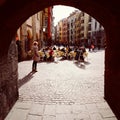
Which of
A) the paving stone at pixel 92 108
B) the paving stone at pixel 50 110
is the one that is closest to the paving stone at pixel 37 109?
the paving stone at pixel 50 110

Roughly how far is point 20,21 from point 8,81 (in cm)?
181

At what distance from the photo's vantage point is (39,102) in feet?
22.6

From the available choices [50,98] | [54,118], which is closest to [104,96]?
[50,98]

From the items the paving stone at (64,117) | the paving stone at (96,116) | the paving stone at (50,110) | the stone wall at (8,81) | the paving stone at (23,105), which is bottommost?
the paving stone at (64,117)

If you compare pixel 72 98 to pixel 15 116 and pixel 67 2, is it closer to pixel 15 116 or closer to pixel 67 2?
pixel 15 116

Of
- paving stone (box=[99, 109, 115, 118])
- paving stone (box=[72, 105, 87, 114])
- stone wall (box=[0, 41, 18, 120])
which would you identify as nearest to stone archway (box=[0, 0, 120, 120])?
stone wall (box=[0, 41, 18, 120])

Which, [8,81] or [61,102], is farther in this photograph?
[61,102]

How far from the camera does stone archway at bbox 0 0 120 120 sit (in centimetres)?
542

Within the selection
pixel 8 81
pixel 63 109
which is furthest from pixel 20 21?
pixel 63 109

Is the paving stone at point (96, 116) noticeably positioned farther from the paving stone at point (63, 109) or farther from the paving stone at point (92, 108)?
the paving stone at point (63, 109)

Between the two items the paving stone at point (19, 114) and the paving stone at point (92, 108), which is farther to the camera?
the paving stone at point (92, 108)

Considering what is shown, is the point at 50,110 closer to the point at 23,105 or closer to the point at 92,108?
the point at 23,105

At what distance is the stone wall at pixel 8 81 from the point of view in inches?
Answer: 218

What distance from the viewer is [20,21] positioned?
6422mm
